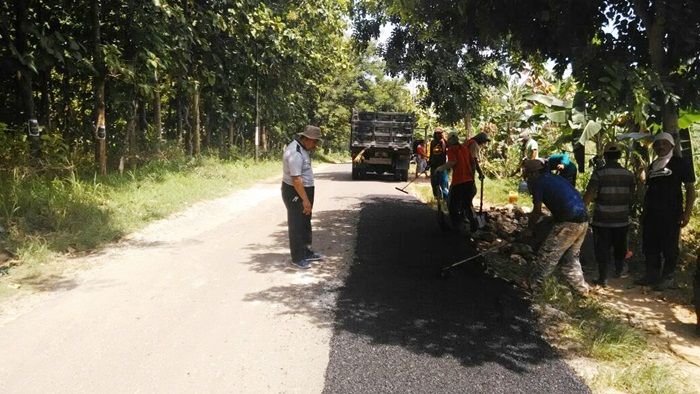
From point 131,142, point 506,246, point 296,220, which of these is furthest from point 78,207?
point 506,246

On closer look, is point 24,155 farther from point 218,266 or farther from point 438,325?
point 438,325

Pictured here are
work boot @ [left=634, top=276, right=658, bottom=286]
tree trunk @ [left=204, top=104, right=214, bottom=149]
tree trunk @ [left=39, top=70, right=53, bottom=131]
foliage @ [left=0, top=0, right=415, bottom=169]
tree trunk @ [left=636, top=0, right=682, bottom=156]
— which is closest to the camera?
tree trunk @ [left=636, top=0, right=682, bottom=156]

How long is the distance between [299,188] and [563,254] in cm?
273

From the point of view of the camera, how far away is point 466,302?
443 centimetres

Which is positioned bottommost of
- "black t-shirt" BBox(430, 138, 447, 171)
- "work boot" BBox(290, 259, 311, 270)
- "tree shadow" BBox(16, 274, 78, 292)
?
"tree shadow" BBox(16, 274, 78, 292)

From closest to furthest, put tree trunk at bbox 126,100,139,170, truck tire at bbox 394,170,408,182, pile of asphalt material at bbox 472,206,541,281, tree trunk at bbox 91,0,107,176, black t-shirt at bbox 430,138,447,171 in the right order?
1. pile of asphalt material at bbox 472,206,541,281
2. black t-shirt at bbox 430,138,447,171
3. tree trunk at bbox 91,0,107,176
4. tree trunk at bbox 126,100,139,170
5. truck tire at bbox 394,170,408,182

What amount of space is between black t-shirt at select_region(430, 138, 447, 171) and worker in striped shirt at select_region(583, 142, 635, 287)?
10.6 ft

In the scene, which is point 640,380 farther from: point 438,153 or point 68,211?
point 68,211

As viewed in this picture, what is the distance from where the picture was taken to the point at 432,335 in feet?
12.1

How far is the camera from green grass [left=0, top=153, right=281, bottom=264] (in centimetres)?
570

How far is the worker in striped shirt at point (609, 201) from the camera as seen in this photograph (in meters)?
5.22

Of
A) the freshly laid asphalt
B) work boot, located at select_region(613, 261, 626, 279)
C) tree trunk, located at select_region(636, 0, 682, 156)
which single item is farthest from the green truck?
tree trunk, located at select_region(636, 0, 682, 156)

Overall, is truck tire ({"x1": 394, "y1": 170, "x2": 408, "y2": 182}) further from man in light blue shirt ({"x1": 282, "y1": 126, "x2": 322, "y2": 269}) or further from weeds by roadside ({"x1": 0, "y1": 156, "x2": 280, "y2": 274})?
man in light blue shirt ({"x1": 282, "y1": 126, "x2": 322, "y2": 269})

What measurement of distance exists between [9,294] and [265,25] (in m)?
9.81
